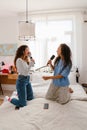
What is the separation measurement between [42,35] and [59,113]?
2.81m

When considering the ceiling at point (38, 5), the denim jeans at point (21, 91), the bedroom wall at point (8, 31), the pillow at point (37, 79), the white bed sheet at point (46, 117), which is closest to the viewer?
the white bed sheet at point (46, 117)

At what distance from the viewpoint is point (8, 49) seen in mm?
5074

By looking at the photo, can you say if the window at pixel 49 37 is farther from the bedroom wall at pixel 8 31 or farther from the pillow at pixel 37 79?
the bedroom wall at pixel 8 31

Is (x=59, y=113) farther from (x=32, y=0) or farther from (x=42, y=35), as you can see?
(x=42, y=35)

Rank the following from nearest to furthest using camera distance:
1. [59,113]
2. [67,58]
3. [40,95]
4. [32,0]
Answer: [59,113] → [67,58] → [40,95] → [32,0]

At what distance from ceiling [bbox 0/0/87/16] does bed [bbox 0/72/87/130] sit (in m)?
2.16

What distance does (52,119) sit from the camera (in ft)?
6.56

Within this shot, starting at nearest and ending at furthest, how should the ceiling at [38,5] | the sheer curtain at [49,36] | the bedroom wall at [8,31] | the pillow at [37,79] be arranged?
the ceiling at [38,5], the pillow at [37,79], the sheer curtain at [49,36], the bedroom wall at [8,31]

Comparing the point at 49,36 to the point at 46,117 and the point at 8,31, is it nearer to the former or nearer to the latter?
the point at 8,31

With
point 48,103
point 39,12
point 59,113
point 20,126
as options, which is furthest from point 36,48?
point 20,126

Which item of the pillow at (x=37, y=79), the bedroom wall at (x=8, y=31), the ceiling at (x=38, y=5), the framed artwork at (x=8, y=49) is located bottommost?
the pillow at (x=37, y=79)

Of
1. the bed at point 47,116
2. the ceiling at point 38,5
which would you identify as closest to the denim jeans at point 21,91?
the bed at point 47,116

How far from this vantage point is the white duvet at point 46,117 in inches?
71.3

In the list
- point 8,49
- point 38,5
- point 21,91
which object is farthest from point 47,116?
point 8,49
